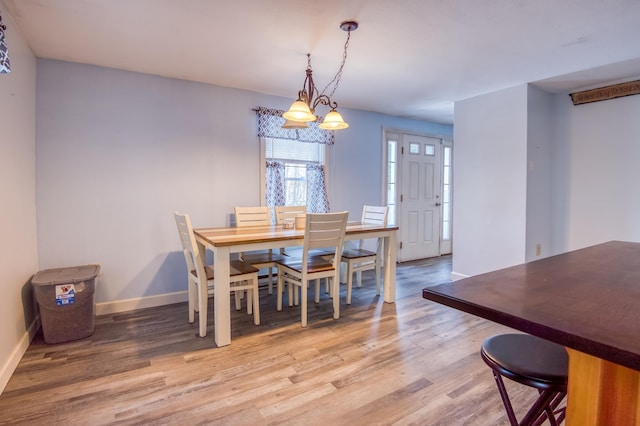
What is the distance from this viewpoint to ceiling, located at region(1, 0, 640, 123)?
6.80ft

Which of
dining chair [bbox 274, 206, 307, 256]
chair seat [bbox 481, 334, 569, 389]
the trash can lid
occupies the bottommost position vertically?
the trash can lid

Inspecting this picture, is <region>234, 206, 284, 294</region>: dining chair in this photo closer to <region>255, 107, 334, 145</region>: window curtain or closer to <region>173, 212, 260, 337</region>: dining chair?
<region>173, 212, 260, 337</region>: dining chair

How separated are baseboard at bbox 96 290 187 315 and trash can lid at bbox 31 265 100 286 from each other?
19.2 inches

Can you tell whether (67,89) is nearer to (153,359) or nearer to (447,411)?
(153,359)

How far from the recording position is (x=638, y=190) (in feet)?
10.9

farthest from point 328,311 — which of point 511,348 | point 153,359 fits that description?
point 511,348

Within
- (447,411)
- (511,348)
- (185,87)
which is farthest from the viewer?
(185,87)

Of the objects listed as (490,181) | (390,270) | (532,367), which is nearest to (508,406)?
(532,367)

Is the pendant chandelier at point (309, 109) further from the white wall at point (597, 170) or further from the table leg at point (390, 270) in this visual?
the white wall at point (597, 170)

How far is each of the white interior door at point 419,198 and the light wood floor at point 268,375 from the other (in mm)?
2380

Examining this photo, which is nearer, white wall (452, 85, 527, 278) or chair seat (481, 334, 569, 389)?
chair seat (481, 334, 569, 389)

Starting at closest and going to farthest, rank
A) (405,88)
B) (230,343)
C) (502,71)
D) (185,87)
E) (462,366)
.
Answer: (462,366) → (230,343) → (502,71) → (185,87) → (405,88)

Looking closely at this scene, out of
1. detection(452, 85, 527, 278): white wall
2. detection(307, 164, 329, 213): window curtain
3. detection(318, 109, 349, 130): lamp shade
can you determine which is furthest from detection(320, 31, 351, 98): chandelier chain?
detection(452, 85, 527, 278): white wall

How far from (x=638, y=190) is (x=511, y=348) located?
10.9 feet
